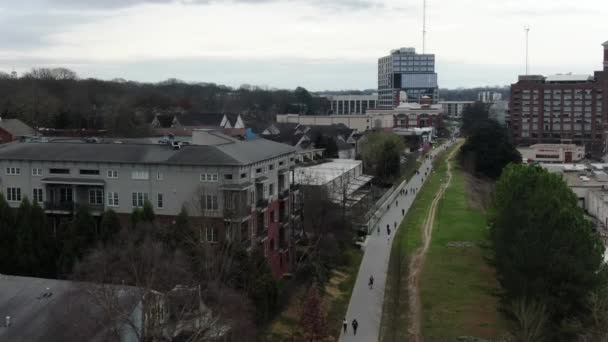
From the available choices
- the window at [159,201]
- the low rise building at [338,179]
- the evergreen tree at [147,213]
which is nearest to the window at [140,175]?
the window at [159,201]

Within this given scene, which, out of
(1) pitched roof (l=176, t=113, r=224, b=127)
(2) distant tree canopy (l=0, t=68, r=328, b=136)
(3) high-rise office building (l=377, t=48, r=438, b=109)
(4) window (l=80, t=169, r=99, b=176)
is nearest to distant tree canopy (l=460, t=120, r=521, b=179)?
(1) pitched roof (l=176, t=113, r=224, b=127)

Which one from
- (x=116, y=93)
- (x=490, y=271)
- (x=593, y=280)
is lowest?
(x=490, y=271)

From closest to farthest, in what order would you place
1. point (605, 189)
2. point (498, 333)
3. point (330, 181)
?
point (498, 333) < point (330, 181) < point (605, 189)

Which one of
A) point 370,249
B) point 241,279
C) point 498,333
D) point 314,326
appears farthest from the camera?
point 370,249

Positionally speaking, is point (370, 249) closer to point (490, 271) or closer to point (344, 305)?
point (490, 271)

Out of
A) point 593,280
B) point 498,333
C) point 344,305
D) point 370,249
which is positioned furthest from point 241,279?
point 370,249

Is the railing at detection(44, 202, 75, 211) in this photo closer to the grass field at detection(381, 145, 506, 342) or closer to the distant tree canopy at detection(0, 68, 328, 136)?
the grass field at detection(381, 145, 506, 342)
